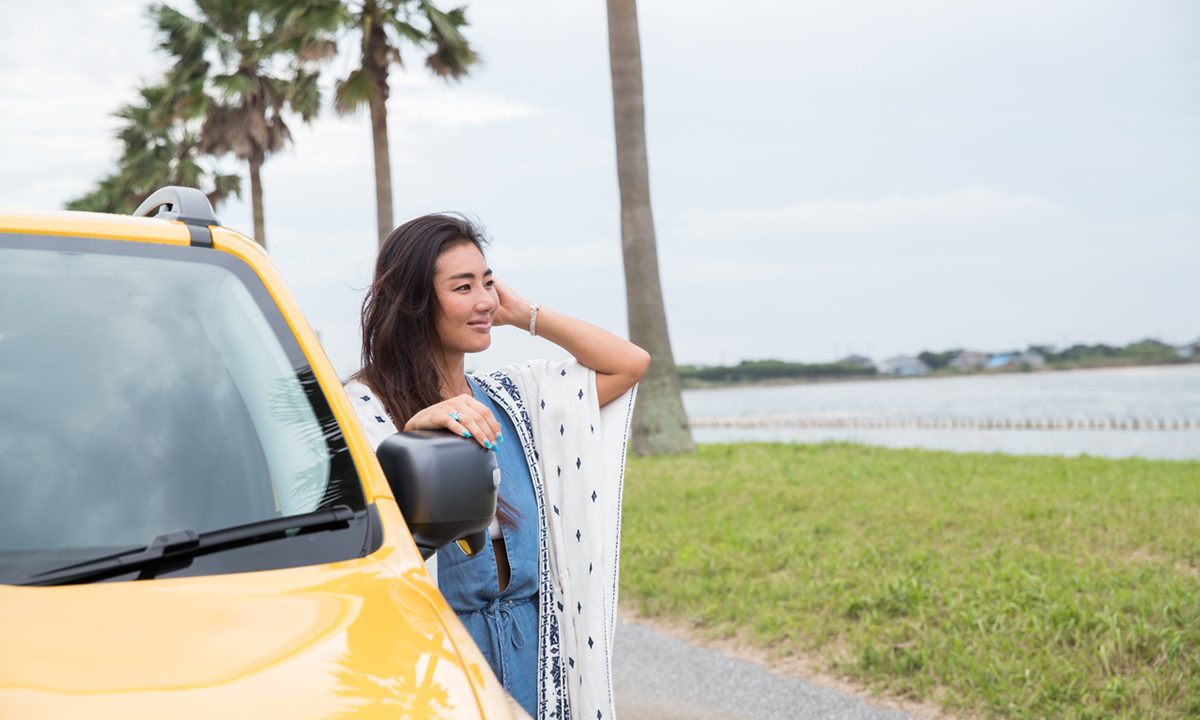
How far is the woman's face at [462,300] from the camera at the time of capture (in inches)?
121

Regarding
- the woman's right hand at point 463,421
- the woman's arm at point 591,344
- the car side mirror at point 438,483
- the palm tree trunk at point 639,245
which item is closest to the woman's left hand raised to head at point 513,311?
the woman's arm at point 591,344

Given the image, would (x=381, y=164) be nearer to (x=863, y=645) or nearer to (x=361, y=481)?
(x=863, y=645)

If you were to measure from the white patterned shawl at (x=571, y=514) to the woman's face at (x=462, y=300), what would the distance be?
165mm

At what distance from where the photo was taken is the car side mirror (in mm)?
2213

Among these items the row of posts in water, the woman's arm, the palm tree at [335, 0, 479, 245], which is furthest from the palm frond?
the row of posts in water

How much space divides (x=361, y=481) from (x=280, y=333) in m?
0.39

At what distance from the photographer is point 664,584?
838 cm

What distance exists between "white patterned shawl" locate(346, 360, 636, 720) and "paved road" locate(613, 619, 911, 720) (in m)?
3.06

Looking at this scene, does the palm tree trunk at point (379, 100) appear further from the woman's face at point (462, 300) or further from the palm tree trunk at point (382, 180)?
the woman's face at point (462, 300)

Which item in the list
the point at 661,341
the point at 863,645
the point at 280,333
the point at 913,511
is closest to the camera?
the point at 280,333

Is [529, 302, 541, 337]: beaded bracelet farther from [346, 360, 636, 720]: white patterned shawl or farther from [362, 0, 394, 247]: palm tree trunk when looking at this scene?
[362, 0, 394, 247]: palm tree trunk

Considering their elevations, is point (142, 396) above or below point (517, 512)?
above

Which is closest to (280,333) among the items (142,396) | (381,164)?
(142,396)

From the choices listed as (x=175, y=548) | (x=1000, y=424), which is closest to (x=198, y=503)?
(x=175, y=548)
